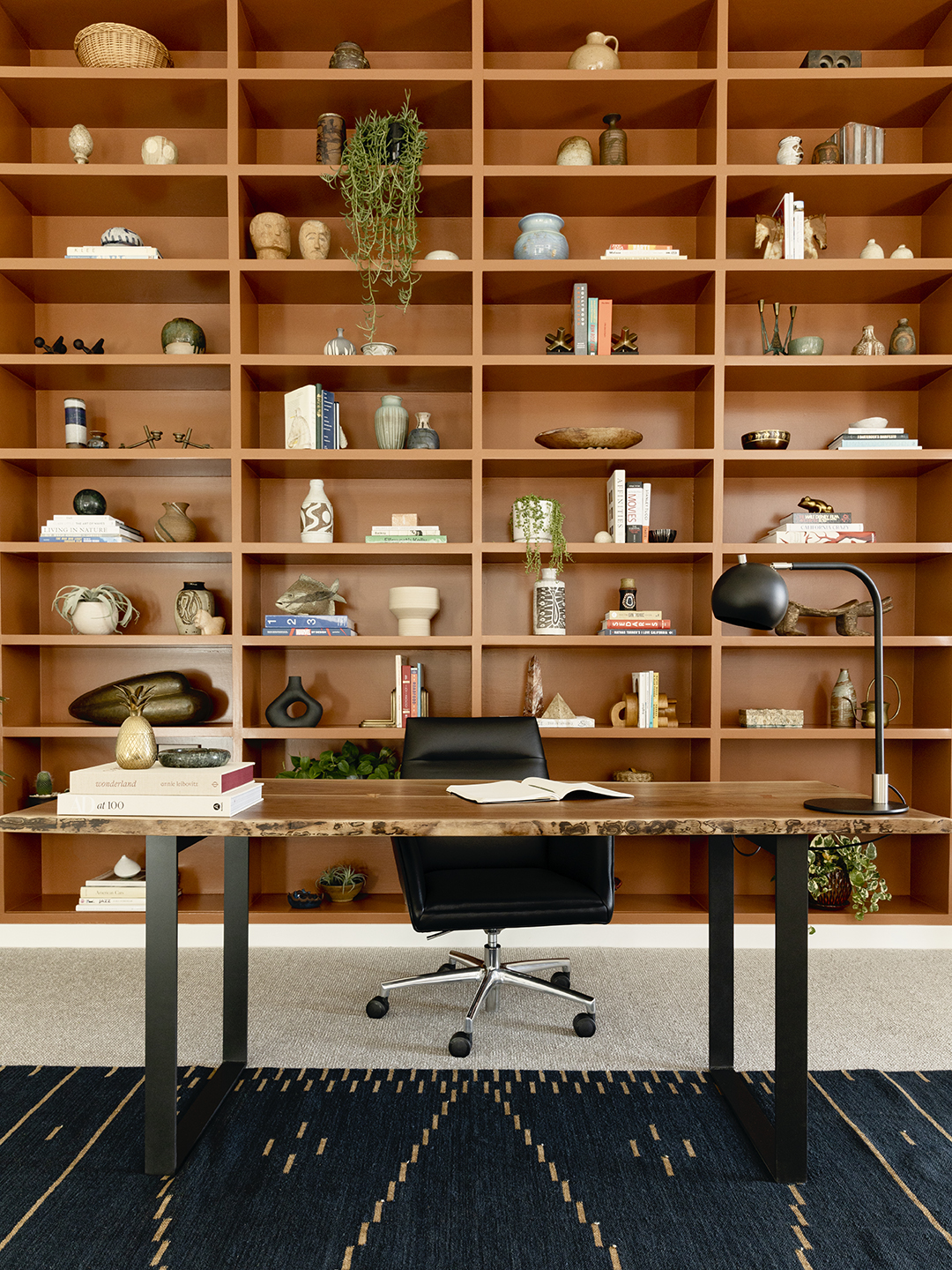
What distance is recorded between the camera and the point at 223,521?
3.31 metres

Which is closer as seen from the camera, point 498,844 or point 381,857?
point 498,844

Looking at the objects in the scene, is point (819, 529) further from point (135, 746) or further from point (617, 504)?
point (135, 746)

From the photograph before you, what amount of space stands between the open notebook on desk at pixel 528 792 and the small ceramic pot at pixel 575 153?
2431 mm

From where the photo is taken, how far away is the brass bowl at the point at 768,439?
9.86 feet

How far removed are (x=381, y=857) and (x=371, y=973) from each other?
24.9 inches

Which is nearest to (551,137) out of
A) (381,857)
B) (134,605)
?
(134,605)

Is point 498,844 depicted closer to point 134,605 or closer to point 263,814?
point 263,814

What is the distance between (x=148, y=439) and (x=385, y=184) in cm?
137

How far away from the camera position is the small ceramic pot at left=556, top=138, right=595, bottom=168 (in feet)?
9.75

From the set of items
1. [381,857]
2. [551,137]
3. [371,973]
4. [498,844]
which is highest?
[551,137]

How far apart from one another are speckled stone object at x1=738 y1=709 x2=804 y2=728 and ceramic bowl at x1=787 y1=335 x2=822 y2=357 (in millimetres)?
1375

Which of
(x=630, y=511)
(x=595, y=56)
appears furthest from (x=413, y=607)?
(x=595, y=56)

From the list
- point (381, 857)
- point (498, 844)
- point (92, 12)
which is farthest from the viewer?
point (381, 857)

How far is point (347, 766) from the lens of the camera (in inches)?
114
